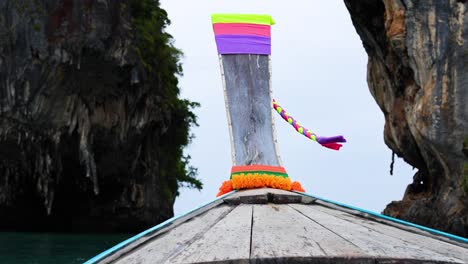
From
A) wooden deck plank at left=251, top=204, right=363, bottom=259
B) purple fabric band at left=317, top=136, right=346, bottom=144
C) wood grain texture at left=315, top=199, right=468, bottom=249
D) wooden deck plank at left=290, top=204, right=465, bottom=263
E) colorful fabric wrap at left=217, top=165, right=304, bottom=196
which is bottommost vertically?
wood grain texture at left=315, top=199, right=468, bottom=249

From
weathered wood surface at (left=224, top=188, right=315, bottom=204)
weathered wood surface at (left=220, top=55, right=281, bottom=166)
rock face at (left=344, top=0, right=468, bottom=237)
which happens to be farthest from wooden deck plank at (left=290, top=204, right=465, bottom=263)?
rock face at (left=344, top=0, right=468, bottom=237)

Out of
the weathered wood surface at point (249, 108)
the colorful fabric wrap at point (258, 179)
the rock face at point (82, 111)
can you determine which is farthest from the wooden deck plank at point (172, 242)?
the rock face at point (82, 111)

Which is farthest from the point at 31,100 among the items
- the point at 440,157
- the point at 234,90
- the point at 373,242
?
the point at 373,242

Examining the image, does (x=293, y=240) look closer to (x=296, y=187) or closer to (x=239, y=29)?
(x=296, y=187)

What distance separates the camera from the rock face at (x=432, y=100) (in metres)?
8.67

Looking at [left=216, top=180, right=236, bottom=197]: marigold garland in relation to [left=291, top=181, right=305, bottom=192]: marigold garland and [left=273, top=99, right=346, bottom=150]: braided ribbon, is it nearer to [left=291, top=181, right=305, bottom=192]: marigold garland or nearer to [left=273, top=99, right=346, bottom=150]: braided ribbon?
[left=291, top=181, right=305, bottom=192]: marigold garland

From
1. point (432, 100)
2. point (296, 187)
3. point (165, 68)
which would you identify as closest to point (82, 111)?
point (165, 68)

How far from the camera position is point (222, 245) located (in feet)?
4.58

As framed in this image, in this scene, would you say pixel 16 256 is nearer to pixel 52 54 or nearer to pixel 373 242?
pixel 52 54

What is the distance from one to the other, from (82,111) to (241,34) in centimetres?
1070

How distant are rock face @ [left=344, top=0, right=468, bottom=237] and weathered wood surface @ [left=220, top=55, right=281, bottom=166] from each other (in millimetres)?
4970

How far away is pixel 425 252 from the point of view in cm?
135

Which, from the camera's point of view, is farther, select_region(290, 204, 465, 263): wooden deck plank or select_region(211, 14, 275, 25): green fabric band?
select_region(211, 14, 275, 25): green fabric band

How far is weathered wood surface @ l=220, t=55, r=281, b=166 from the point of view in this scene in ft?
12.1
